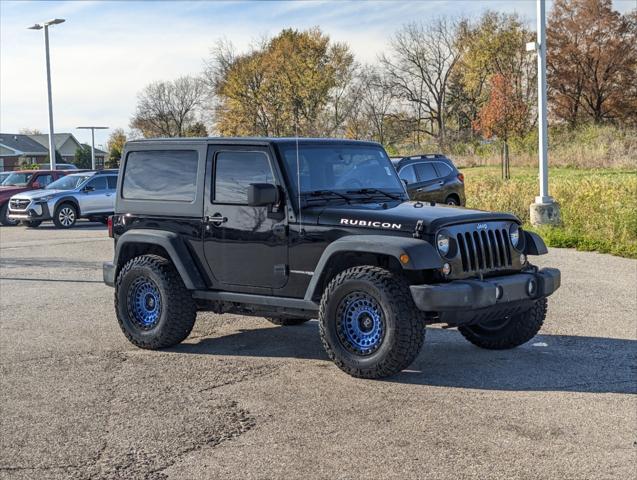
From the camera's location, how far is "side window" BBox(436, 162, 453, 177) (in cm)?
1986

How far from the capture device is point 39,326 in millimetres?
9227

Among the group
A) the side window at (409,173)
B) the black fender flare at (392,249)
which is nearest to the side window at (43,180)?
the side window at (409,173)

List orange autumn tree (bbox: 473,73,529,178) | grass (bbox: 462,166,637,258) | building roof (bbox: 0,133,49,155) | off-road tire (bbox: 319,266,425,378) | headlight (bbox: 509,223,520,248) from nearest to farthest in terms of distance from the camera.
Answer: off-road tire (bbox: 319,266,425,378) < headlight (bbox: 509,223,520,248) < grass (bbox: 462,166,637,258) < orange autumn tree (bbox: 473,73,529,178) < building roof (bbox: 0,133,49,155)

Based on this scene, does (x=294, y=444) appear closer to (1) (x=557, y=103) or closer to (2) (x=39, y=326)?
(2) (x=39, y=326)

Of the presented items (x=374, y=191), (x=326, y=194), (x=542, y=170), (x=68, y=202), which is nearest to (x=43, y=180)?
(x=68, y=202)

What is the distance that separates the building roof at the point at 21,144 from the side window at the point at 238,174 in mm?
102692

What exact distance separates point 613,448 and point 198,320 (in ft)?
17.7

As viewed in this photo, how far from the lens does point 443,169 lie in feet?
65.5

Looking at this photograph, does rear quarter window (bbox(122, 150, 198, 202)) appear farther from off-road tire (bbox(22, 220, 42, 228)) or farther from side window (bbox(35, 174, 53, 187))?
side window (bbox(35, 174, 53, 187))

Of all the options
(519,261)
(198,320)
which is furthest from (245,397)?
(198,320)

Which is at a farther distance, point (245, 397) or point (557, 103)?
point (557, 103)

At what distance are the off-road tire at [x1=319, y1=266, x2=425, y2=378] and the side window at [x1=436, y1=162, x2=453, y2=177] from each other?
13.5m

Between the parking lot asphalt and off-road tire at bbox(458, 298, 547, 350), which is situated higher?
off-road tire at bbox(458, 298, 547, 350)

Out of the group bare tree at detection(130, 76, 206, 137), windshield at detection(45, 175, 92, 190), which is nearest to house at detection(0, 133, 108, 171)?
bare tree at detection(130, 76, 206, 137)
